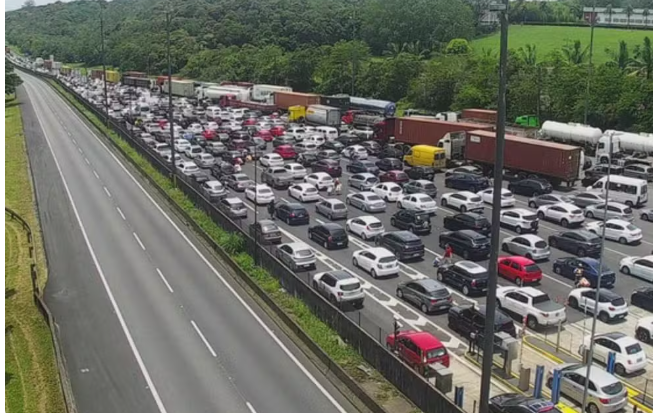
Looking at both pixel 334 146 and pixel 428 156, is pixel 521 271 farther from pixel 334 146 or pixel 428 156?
pixel 334 146

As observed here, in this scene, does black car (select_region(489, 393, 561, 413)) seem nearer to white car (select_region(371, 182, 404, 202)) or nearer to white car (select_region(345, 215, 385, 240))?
white car (select_region(345, 215, 385, 240))

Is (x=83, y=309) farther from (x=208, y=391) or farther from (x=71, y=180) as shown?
(x=71, y=180)

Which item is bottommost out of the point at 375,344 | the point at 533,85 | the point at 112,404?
the point at 112,404

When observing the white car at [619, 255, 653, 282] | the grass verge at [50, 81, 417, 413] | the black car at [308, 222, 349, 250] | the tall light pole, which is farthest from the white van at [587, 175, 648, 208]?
the tall light pole

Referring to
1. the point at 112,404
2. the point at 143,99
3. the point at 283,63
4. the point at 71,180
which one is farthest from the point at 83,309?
the point at 283,63

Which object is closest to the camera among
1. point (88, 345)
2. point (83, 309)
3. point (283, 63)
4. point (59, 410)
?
point (59, 410)

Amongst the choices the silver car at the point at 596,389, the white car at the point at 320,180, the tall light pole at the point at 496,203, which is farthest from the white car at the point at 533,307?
the white car at the point at 320,180

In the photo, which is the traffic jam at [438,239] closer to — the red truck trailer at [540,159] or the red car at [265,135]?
the red truck trailer at [540,159]
